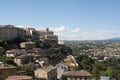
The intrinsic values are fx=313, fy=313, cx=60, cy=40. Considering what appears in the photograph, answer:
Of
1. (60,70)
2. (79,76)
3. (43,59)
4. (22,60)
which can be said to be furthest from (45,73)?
(43,59)

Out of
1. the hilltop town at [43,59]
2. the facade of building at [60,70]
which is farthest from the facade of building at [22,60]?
the facade of building at [60,70]

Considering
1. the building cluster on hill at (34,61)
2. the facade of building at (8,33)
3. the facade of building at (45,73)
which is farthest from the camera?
the facade of building at (8,33)

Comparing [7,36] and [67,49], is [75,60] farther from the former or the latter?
[7,36]

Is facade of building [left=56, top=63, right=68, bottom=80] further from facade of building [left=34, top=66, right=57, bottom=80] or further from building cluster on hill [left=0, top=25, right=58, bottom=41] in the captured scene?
building cluster on hill [left=0, top=25, right=58, bottom=41]

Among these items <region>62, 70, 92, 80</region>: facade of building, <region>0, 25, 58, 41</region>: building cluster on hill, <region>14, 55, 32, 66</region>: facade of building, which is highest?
<region>0, 25, 58, 41</region>: building cluster on hill

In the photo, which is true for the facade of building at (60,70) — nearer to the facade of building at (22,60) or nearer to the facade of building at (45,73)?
the facade of building at (45,73)

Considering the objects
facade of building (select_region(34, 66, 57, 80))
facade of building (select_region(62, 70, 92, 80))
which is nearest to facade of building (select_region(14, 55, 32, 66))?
facade of building (select_region(34, 66, 57, 80))

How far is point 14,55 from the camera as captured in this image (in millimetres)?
71875

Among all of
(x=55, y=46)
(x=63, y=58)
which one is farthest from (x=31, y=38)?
(x=63, y=58)

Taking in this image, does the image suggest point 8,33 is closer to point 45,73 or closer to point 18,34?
point 18,34

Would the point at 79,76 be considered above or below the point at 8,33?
below

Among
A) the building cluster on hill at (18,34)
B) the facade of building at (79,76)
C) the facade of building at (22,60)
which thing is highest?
the building cluster on hill at (18,34)

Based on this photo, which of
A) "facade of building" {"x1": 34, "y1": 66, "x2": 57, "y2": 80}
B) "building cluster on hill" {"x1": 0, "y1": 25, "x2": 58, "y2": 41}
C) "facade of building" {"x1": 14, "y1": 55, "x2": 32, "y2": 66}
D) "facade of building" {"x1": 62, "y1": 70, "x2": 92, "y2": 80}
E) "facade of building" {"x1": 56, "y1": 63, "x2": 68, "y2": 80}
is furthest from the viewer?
"building cluster on hill" {"x1": 0, "y1": 25, "x2": 58, "y2": 41}

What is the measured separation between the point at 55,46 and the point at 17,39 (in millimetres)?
13850
